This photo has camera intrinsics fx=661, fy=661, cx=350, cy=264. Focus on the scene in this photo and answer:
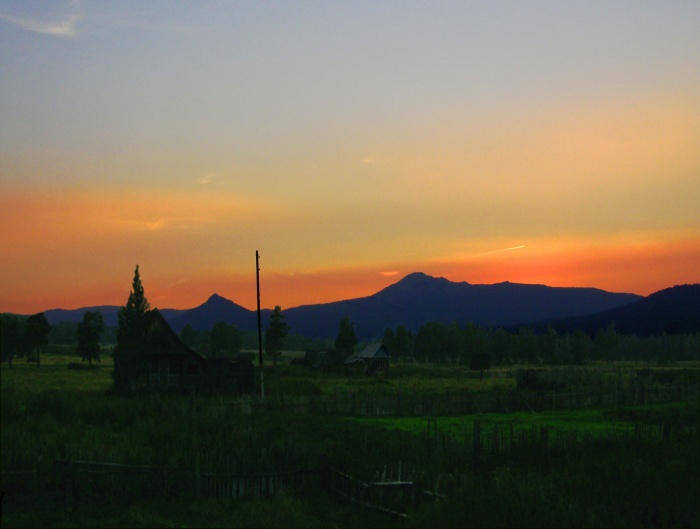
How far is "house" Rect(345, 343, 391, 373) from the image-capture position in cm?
8494

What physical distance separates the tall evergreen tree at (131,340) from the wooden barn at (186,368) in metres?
8.24

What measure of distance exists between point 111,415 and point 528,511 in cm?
1176

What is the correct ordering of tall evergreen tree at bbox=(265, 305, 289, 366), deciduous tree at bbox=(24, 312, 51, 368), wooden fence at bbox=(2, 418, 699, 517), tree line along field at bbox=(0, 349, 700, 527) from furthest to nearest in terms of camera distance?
1. tall evergreen tree at bbox=(265, 305, 289, 366)
2. deciduous tree at bbox=(24, 312, 51, 368)
3. wooden fence at bbox=(2, 418, 699, 517)
4. tree line along field at bbox=(0, 349, 700, 527)

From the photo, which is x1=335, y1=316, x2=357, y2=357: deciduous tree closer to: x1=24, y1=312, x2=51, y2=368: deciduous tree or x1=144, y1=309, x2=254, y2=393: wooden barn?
x1=144, y1=309, x2=254, y2=393: wooden barn

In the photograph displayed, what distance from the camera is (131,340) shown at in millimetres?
23641

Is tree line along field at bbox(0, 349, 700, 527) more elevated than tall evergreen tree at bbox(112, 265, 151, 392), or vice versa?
tall evergreen tree at bbox(112, 265, 151, 392)

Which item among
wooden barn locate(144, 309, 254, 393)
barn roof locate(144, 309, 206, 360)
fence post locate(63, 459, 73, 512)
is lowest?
fence post locate(63, 459, 73, 512)

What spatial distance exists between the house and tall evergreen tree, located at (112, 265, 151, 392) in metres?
59.2

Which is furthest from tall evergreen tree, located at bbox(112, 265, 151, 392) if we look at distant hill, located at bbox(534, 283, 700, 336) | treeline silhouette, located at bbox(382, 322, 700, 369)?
distant hill, located at bbox(534, 283, 700, 336)

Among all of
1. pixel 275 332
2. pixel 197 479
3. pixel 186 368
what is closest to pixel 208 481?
pixel 197 479

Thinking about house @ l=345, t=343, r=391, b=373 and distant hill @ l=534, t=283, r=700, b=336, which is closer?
house @ l=345, t=343, r=391, b=373

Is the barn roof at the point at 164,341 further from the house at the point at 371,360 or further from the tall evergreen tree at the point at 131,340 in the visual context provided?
the house at the point at 371,360

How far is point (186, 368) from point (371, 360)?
4700cm

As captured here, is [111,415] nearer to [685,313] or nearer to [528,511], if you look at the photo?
[528,511]
